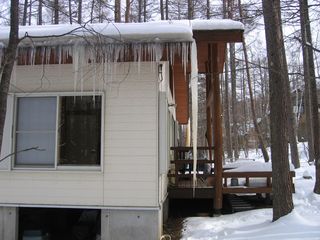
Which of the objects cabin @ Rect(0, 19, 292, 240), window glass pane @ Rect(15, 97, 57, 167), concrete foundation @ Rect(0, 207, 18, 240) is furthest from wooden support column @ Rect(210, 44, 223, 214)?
concrete foundation @ Rect(0, 207, 18, 240)

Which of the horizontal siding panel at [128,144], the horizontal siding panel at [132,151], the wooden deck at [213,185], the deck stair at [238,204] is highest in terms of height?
the horizontal siding panel at [128,144]

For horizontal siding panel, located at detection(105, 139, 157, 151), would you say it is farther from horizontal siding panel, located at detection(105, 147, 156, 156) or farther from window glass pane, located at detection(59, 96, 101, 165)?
window glass pane, located at detection(59, 96, 101, 165)

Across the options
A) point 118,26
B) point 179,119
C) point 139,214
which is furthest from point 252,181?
point 179,119

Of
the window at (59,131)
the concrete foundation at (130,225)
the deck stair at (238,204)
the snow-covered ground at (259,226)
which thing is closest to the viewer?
the snow-covered ground at (259,226)

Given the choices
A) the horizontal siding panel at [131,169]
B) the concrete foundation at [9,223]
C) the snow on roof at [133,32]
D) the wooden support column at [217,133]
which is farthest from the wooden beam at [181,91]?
the concrete foundation at [9,223]

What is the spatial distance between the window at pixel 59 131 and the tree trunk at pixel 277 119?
3255 millimetres

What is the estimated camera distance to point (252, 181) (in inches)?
443

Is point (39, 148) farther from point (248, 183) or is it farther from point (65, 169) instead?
point (248, 183)

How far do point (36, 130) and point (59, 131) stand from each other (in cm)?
45

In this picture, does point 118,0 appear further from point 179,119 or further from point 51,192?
point 51,192

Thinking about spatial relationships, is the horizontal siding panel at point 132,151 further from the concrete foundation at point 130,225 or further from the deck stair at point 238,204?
the deck stair at point 238,204

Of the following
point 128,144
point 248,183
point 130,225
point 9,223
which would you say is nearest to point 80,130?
point 128,144

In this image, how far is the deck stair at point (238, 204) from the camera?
10.5 m

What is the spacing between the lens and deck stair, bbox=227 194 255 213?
34.4 feet
